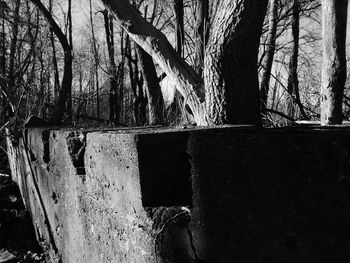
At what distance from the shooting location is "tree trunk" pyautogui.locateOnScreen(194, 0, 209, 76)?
4014mm

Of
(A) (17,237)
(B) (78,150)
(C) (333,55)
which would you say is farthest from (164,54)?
(B) (78,150)

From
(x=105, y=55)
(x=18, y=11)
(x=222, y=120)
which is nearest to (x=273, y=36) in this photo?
(x=222, y=120)

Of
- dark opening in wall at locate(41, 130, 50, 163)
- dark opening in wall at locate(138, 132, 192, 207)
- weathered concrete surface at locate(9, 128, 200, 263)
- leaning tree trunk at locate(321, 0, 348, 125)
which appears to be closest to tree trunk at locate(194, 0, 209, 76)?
leaning tree trunk at locate(321, 0, 348, 125)

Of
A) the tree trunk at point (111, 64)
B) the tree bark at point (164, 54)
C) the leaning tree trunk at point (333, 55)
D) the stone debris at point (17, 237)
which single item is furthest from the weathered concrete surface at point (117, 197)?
the tree trunk at point (111, 64)

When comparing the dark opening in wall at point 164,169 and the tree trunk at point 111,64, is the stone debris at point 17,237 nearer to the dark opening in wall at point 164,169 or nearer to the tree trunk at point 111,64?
the dark opening in wall at point 164,169

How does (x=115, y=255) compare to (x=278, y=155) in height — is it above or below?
below

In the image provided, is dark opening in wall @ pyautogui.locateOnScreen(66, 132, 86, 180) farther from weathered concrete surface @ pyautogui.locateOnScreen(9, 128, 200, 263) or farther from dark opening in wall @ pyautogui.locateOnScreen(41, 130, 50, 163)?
dark opening in wall @ pyautogui.locateOnScreen(41, 130, 50, 163)

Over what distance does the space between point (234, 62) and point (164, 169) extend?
209 cm

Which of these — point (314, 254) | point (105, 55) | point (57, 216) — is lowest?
point (57, 216)

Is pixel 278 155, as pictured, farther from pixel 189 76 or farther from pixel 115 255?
pixel 189 76

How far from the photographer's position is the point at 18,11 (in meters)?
18.8

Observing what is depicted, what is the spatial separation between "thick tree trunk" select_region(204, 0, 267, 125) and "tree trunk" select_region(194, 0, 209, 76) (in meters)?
0.34

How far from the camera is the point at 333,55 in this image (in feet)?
15.4

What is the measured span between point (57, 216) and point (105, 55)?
20.3 metres
